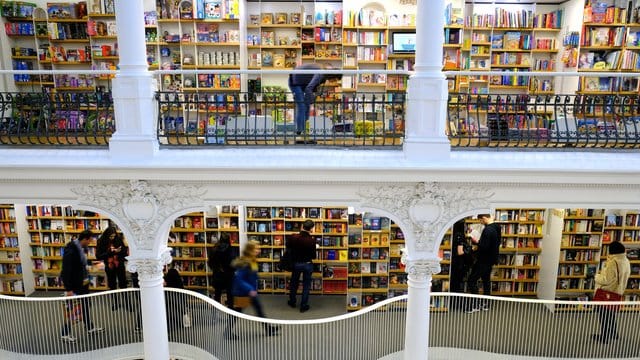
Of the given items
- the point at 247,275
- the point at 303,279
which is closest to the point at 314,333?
the point at 247,275

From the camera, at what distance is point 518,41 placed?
7.74 metres

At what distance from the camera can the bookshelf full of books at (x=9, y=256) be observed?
24.8 feet

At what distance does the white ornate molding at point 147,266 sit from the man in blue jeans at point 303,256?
90.9 inches

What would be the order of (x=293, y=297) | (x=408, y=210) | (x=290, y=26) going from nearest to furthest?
(x=408, y=210) → (x=293, y=297) → (x=290, y=26)

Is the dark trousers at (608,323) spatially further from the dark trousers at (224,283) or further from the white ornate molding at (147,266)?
the white ornate molding at (147,266)

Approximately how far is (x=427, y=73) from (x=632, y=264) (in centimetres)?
526

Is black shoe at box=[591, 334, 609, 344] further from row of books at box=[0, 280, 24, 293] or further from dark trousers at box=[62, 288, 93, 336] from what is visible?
row of books at box=[0, 280, 24, 293]

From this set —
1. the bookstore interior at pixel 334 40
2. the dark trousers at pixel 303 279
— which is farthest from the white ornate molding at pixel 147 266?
the bookstore interior at pixel 334 40

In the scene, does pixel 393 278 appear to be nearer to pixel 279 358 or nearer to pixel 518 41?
pixel 279 358

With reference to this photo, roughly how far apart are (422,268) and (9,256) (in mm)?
6348

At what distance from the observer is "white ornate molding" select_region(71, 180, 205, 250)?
14.6 ft

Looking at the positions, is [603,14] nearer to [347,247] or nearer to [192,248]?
[347,247]

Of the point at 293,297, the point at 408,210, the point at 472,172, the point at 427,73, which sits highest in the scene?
the point at 427,73

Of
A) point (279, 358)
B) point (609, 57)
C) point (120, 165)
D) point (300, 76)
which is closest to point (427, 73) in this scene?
point (300, 76)
